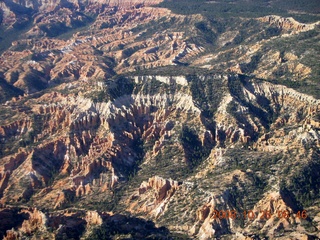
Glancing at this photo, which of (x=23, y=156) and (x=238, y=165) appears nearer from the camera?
(x=238, y=165)

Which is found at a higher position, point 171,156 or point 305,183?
point 171,156

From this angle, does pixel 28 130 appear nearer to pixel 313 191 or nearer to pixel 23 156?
pixel 23 156

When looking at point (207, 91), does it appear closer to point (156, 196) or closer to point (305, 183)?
point (156, 196)

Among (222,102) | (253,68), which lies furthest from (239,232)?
(253,68)

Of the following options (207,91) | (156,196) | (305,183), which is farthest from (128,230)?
(207,91)

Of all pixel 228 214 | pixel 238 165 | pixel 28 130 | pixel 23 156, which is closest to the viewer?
pixel 228 214
